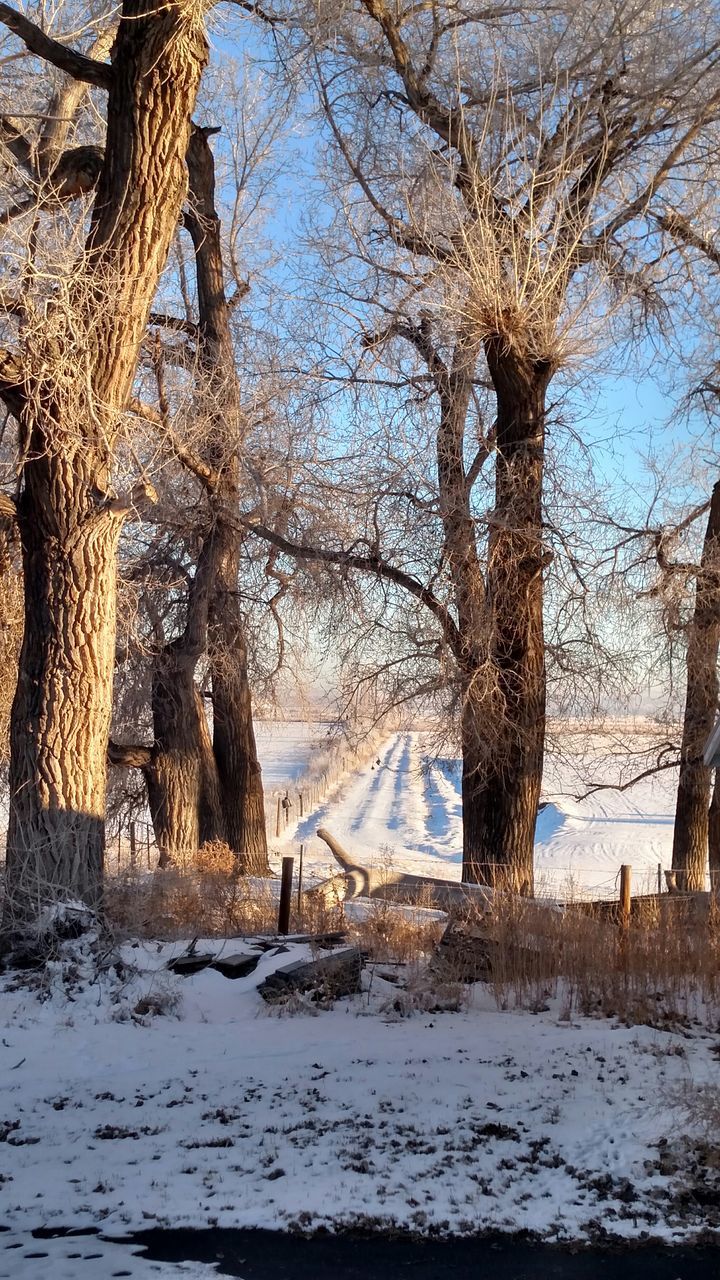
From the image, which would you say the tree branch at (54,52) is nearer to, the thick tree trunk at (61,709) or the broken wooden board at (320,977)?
the thick tree trunk at (61,709)

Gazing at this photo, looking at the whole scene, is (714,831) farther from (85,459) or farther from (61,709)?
(85,459)

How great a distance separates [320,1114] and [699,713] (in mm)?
11524

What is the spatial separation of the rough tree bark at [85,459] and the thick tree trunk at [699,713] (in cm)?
842

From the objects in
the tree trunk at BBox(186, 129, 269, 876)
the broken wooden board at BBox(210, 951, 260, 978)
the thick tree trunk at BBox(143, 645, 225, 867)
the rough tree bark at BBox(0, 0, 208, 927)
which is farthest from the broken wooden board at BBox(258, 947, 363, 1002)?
the thick tree trunk at BBox(143, 645, 225, 867)

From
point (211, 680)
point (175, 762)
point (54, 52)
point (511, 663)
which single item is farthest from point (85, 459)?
point (211, 680)

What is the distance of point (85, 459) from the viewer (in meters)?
8.95

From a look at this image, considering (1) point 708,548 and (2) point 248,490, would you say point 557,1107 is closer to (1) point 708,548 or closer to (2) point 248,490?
(2) point 248,490

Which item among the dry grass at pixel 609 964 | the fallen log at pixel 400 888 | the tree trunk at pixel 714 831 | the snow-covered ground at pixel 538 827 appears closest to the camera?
the dry grass at pixel 609 964

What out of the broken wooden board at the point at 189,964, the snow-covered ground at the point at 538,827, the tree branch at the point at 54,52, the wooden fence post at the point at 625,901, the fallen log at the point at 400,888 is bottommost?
the snow-covered ground at the point at 538,827

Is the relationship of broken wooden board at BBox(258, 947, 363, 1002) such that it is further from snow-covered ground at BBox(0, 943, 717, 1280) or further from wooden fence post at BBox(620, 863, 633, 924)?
wooden fence post at BBox(620, 863, 633, 924)

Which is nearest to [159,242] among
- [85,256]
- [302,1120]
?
[85,256]

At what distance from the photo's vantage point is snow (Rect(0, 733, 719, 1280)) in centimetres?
476

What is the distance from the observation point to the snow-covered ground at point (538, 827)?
29.0m

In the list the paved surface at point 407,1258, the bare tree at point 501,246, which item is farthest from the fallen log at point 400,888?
the paved surface at point 407,1258
